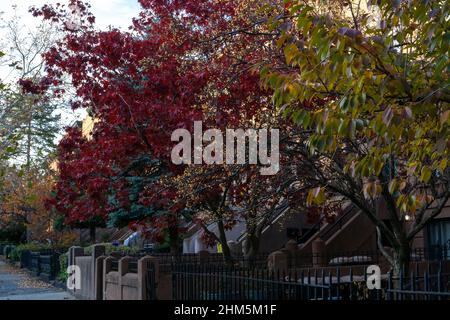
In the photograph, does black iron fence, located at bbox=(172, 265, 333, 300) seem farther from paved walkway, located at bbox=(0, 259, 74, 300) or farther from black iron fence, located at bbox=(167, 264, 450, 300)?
paved walkway, located at bbox=(0, 259, 74, 300)

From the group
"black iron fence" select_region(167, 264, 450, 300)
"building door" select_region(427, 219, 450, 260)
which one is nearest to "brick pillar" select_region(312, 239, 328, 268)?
"building door" select_region(427, 219, 450, 260)

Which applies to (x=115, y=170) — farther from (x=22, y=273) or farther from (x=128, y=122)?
(x=22, y=273)

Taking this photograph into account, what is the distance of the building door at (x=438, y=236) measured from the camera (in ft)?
60.6

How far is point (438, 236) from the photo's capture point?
2020 cm

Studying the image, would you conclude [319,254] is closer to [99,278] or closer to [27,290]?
[99,278]

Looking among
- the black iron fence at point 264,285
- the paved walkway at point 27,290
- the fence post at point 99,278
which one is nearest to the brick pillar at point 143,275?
the black iron fence at point 264,285

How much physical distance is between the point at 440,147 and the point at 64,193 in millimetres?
11292

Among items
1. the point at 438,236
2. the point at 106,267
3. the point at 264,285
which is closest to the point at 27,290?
the point at 106,267

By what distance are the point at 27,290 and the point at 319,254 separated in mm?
9290

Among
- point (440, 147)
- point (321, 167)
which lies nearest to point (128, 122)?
point (321, 167)

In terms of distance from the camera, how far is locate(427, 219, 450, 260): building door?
727 inches

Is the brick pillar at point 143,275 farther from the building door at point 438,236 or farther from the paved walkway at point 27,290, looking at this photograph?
→ the building door at point 438,236

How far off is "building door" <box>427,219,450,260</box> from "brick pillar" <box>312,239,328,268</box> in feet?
10.1

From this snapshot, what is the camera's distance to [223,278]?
33.3 feet
